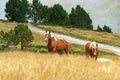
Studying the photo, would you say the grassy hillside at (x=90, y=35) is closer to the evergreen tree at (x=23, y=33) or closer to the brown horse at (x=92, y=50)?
the evergreen tree at (x=23, y=33)

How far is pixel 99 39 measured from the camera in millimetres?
83375

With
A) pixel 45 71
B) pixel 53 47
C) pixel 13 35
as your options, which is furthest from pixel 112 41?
pixel 45 71

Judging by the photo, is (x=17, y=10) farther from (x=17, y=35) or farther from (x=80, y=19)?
(x=17, y=35)

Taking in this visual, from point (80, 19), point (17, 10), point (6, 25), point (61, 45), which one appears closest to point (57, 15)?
point (80, 19)

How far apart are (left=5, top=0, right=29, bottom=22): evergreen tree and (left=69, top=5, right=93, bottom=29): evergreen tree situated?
1655cm

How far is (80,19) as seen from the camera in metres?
126

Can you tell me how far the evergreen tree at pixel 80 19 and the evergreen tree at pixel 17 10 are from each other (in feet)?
54.3

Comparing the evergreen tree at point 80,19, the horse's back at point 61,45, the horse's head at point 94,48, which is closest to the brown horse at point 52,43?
the horse's back at point 61,45

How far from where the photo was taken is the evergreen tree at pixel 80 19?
124875mm

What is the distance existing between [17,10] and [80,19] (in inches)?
866

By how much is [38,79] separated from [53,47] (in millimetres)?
22950

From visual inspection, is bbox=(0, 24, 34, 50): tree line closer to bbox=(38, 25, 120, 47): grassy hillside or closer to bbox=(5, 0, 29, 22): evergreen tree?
bbox=(38, 25, 120, 47): grassy hillside

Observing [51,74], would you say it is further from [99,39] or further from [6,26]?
[6,26]

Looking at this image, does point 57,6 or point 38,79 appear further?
point 57,6
